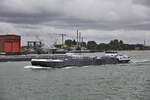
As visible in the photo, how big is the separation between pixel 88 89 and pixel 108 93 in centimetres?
529

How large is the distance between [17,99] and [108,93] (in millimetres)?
12755

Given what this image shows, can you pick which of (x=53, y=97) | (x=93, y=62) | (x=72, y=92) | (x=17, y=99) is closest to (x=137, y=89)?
(x=72, y=92)

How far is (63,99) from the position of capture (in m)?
48.4

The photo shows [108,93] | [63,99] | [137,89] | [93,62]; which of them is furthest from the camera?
[93,62]

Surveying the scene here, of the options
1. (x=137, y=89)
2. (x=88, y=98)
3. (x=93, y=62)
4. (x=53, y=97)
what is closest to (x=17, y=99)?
(x=53, y=97)

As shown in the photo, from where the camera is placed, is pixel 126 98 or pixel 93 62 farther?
pixel 93 62

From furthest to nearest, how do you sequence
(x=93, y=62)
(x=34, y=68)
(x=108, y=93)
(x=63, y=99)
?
(x=93, y=62)
(x=34, y=68)
(x=108, y=93)
(x=63, y=99)

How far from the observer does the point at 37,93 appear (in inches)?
2172

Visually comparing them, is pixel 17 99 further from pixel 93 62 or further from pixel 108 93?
pixel 93 62

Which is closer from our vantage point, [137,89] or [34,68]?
[137,89]

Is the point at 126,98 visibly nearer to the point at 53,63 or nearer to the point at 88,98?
the point at 88,98

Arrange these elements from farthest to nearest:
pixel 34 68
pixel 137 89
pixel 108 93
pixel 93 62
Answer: pixel 93 62, pixel 34 68, pixel 137 89, pixel 108 93

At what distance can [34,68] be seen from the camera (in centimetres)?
11856

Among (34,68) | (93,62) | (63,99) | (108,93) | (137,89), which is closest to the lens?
(63,99)
